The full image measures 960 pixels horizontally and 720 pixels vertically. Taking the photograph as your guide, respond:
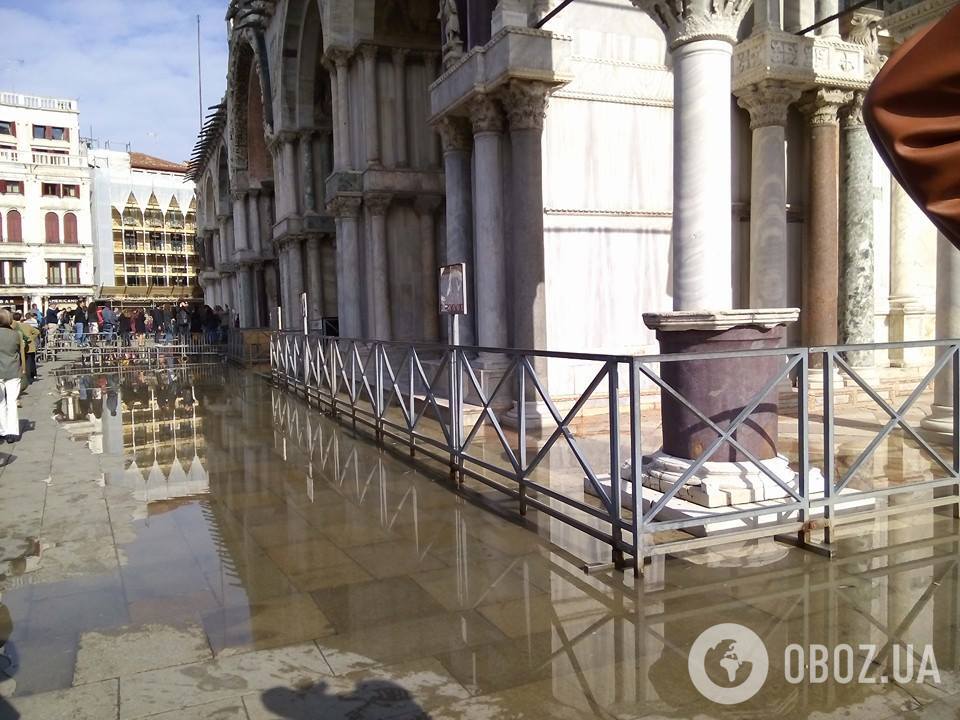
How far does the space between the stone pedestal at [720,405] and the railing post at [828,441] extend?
318 mm

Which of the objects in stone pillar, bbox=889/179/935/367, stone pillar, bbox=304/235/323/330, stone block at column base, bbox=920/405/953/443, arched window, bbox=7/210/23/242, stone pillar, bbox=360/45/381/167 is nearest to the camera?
stone block at column base, bbox=920/405/953/443

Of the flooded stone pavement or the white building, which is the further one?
the white building

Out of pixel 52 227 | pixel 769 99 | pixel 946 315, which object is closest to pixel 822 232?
pixel 769 99

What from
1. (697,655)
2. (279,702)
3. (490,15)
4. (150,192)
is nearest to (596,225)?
(490,15)

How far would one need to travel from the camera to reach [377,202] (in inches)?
556

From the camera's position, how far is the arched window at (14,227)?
50.8 m

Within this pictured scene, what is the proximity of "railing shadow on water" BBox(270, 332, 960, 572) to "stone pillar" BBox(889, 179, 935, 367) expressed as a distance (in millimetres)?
1532

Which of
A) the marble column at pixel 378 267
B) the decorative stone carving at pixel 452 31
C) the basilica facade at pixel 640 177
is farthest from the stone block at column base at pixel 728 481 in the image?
the marble column at pixel 378 267

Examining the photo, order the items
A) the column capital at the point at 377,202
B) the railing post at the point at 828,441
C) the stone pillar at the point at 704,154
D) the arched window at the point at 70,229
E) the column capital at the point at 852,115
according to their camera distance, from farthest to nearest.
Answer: the arched window at the point at 70,229 → the column capital at the point at 377,202 → the column capital at the point at 852,115 → the stone pillar at the point at 704,154 → the railing post at the point at 828,441

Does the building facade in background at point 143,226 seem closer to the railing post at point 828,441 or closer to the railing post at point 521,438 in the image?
the railing post at point 521,438

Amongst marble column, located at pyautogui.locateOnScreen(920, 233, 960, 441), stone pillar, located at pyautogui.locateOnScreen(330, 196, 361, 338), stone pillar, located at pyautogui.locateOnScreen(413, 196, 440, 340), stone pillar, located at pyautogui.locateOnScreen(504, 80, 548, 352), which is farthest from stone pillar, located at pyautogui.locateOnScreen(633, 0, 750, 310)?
stone pillar, located at pyautogui.locateOnScreen(330, 196, 361, 338)

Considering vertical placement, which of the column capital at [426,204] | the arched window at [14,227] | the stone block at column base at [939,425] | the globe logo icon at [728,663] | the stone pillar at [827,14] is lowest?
the globe logo icon at [728,663]

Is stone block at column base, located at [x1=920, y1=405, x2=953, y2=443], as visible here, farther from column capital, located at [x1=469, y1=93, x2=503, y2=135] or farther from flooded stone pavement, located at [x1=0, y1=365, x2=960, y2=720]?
column capital, located at [x1=469, y1=93, x2=503, y2=135]

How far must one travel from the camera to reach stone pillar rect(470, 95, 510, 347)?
9578mm
